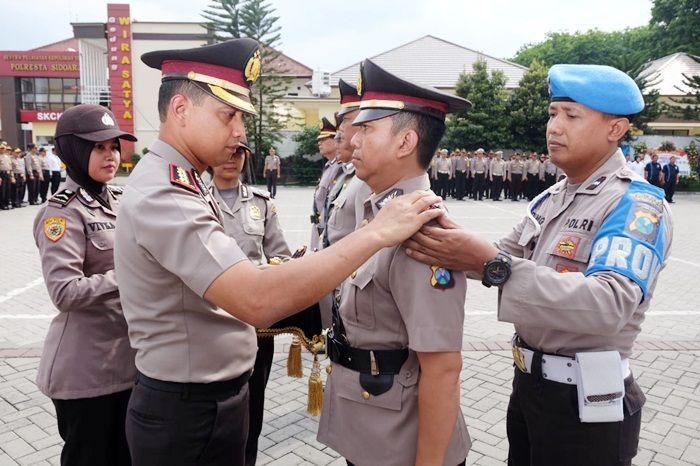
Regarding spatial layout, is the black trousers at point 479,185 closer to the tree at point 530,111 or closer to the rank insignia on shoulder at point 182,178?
the tree at point 530,111

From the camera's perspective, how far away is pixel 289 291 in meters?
1.56

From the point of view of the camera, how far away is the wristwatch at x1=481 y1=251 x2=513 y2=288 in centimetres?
174

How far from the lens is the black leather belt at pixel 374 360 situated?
1.92 m

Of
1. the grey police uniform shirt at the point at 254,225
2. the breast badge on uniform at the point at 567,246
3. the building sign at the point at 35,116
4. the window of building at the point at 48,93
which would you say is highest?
the window of building at the point at 48,93

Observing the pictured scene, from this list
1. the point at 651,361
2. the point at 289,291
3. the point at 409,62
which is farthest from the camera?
the point at 409,62

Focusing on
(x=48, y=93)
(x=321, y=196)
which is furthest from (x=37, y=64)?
(x=321, y=196)

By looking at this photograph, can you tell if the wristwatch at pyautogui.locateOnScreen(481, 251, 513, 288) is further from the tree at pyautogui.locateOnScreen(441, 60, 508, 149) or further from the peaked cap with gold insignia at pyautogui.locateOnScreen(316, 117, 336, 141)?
the tree at pyautogui.locateOnScreen(441, 60, 508, 149)

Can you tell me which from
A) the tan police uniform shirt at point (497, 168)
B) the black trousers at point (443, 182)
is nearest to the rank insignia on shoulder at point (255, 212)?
the black trousers at point (443, 182)

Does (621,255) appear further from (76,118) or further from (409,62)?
(409,62)

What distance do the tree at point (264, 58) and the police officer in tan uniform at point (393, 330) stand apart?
89.7ft

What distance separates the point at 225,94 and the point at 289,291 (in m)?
0.74

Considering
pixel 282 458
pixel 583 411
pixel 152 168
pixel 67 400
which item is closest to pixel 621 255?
pixel 583 411

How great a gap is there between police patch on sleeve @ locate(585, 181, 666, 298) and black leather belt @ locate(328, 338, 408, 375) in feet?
2.36

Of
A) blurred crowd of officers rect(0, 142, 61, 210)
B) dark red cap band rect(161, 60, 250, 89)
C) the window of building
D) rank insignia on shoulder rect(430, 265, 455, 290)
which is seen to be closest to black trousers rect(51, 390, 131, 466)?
dark red cap band rect(161, 60, 250, 89)
